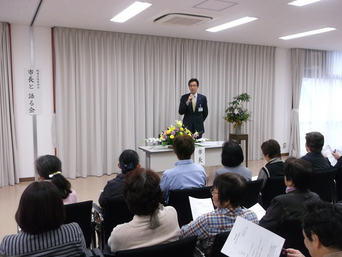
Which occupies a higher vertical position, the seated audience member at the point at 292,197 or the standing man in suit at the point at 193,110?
the standing man in suit at the point at 193,110

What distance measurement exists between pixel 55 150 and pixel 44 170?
3.29 metres

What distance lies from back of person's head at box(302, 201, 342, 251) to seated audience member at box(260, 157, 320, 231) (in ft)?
1.45

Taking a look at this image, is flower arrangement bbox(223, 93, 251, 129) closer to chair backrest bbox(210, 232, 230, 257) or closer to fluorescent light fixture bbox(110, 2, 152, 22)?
fluorescent light fixture bbox(110, 2, 152, 22)

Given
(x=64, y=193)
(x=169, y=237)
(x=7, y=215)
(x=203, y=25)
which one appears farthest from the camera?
(x=203, y=25)

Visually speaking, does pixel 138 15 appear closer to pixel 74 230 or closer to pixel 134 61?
pixel 134 61

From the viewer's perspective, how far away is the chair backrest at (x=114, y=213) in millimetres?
2436

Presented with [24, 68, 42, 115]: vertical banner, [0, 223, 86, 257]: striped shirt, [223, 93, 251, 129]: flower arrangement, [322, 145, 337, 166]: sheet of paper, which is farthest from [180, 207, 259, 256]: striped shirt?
[223, 93, 251, 129]: flower arrangement

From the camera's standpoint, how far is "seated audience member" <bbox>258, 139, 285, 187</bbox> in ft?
10.4

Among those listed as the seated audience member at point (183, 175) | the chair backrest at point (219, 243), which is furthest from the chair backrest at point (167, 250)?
the seated audience member at point (183, 175)

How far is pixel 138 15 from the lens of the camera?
4.70 m

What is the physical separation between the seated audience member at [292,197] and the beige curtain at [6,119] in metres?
4.55

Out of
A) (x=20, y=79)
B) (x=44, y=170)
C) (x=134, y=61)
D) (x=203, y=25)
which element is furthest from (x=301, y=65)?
(x=44, y=170)

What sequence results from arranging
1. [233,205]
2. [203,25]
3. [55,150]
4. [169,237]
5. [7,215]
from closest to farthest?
[169,237], [233,205], [7,215], [203,25], [55,150]

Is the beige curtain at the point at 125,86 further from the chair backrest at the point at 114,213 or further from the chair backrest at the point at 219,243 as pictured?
the chair backrest at the point at 219,243
